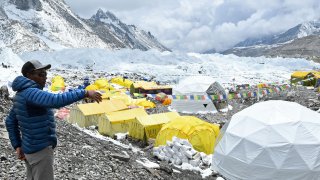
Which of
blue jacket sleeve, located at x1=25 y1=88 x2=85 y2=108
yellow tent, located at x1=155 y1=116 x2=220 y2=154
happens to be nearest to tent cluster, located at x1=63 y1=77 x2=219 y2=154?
yellow tent, located at x1=155 y1=116 x2=220 y2=154

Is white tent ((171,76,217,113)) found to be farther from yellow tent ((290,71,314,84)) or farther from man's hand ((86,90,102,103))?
yellow tent ((290,71,314,84))

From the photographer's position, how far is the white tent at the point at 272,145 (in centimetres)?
1398

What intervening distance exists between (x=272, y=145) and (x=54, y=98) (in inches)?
463

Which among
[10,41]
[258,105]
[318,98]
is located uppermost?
[10,41]

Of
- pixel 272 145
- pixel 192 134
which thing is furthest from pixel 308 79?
pixel 272 145

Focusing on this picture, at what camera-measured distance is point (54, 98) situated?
4074 mm

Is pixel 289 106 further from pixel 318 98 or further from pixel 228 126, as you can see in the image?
pixel 318 98

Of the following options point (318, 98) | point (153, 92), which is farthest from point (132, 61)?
point (318, 98)

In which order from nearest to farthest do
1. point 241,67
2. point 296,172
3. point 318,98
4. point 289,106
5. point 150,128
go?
point 296,172
point 289,106
point 150,128
point 318,98
point 241,67

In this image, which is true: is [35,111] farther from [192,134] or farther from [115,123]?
[115,123]

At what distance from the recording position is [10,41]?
160 metres

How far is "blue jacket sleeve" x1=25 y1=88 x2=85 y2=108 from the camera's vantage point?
13.3 ft

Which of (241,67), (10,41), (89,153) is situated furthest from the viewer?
(10,41)

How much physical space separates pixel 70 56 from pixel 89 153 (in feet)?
355
